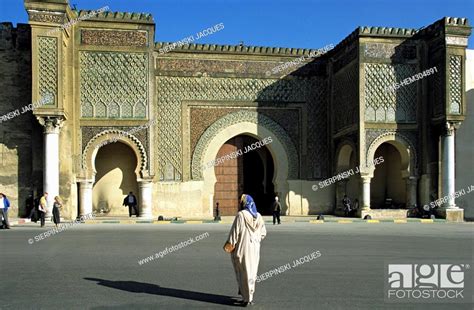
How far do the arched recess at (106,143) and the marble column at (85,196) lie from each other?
0.23 meters

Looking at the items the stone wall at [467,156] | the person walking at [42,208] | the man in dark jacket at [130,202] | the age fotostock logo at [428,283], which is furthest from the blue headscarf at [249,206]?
the stone wall at [467,156]

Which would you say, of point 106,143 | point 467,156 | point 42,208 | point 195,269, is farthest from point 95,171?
point 467,156

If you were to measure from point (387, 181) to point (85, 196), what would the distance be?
10655 millimetres

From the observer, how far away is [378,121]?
15.3 meters

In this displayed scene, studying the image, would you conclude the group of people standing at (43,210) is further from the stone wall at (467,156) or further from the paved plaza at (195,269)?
the stone wall at (467,156)

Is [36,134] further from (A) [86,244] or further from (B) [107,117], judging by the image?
(A) [86,244]

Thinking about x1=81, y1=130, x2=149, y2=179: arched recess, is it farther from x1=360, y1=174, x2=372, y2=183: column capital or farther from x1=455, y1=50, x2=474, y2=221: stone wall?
x1=455, y1=50, x2=474, y2=221: stone wall

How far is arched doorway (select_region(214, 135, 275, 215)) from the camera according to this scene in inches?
661

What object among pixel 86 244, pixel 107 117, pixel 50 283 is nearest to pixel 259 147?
pixel 107 117

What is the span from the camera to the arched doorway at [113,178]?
15.8 m

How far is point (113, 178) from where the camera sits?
1586 centimetres

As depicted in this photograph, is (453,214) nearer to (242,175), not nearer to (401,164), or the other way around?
(401,164)

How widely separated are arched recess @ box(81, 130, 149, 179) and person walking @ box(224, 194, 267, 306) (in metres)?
10.4

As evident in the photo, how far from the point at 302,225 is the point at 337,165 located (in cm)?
381
